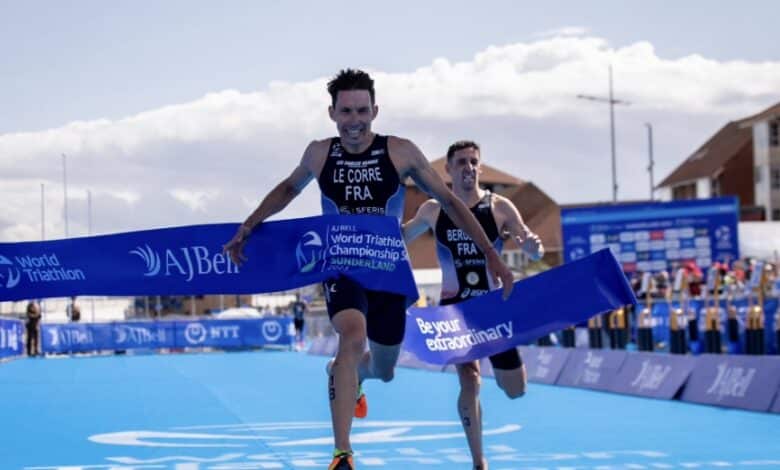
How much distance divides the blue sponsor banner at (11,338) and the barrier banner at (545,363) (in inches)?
657

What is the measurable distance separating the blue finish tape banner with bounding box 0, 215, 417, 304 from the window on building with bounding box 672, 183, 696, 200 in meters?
84.4

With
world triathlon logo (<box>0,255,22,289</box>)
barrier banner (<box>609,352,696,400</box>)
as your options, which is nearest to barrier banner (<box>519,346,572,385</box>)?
barrier banner (<box>609,352,696,400</box>)

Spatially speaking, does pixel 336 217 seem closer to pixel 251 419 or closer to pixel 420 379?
pixel 251 419

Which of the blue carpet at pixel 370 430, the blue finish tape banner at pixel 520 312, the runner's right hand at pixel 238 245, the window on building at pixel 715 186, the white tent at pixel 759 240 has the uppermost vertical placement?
the window on building at pixel 715 186

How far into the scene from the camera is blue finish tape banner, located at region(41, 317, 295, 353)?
44406 millimetres

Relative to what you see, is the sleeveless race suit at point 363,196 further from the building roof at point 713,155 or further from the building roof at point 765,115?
the building roof at point 713,155

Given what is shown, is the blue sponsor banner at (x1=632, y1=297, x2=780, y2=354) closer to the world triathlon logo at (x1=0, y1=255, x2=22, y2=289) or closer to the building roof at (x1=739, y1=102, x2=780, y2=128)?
the world triathlon logo at (x1=0, y1=255, x2=22, y2=289)

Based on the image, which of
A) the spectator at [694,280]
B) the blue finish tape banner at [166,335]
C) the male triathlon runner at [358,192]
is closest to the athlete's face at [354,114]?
the male triathlon runner at [358,192]

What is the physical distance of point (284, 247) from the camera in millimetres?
8055

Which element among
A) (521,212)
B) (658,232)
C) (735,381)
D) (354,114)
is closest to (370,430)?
(735,381)

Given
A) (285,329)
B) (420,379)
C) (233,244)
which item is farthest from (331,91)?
(285,329)

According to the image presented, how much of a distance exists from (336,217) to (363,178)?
0.27 meters

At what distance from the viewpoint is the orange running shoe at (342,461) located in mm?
7053

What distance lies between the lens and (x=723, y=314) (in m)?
24.2
